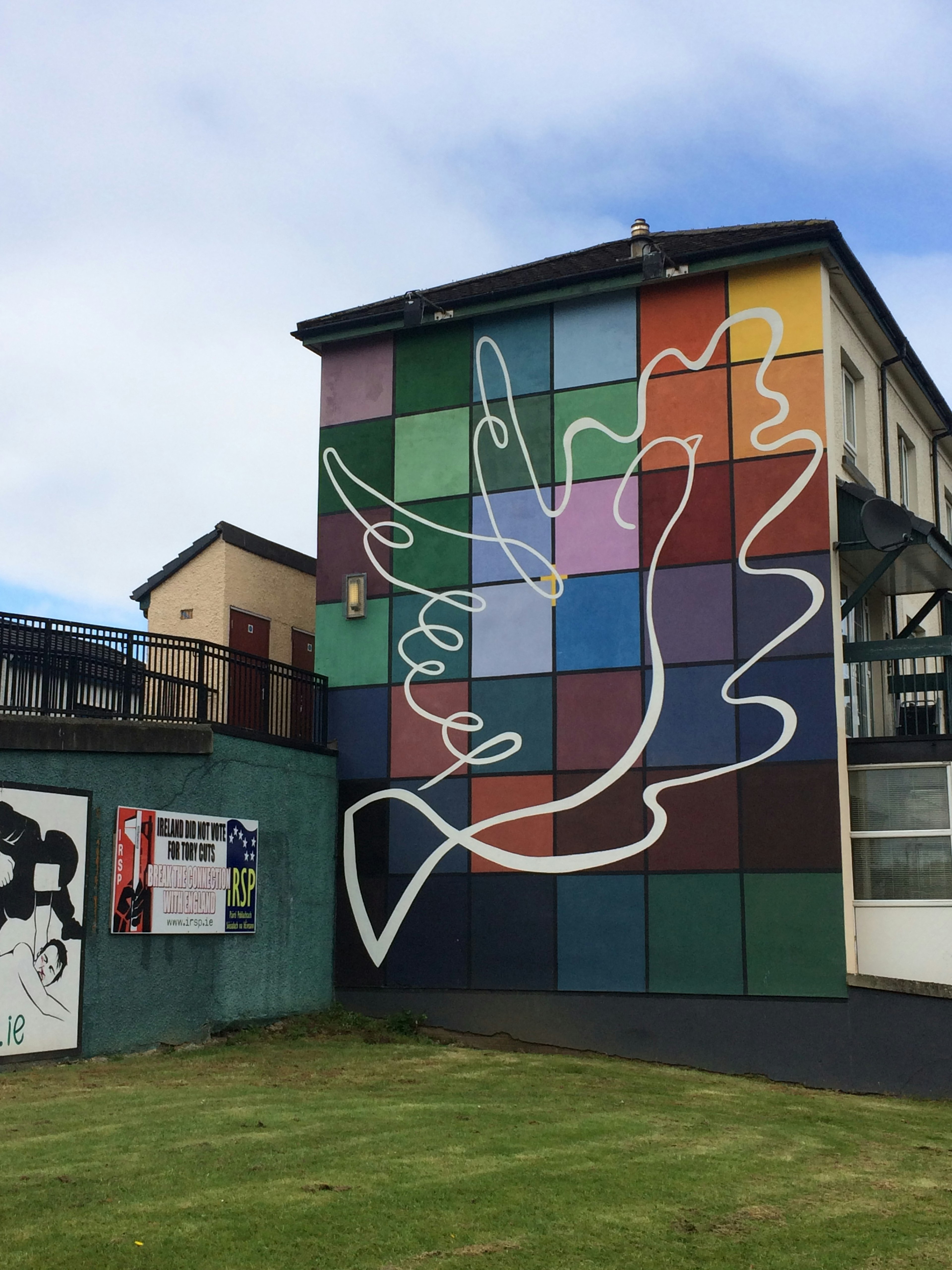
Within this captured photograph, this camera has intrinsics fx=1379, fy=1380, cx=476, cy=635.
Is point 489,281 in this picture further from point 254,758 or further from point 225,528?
point 254,758

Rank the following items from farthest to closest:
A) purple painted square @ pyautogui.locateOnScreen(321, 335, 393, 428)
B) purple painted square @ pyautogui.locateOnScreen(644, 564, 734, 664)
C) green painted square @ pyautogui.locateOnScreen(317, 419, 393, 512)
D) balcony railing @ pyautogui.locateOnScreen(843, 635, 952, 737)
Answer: purple painted square @ pyautogui.locateOnScreen(321, 335, 393, 428) → green painted square @ pyautogui.locateOnScreen(317, 419, 393, 512) → purple painted square @ pyautogui.locateOnScreen(644, 564, 734, 664) → balcony railing @ pyautogui.locateOnScreen(843, 635, 952, 737)

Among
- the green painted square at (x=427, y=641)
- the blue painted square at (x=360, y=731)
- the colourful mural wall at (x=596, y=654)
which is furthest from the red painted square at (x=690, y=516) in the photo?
the blue painted square at (x=360, y=731)

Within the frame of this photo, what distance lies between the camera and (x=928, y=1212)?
381 inches

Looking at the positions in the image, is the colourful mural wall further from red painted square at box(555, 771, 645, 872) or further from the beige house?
the beige house

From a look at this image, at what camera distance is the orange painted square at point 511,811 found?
19.2 metres

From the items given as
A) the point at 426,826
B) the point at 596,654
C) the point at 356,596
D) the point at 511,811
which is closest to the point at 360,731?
the point at 426,826

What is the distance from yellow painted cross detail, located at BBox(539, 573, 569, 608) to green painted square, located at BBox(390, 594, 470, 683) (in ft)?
4.41

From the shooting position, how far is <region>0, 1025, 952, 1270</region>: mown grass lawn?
8109mm

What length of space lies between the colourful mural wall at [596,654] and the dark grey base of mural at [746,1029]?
9.0 inches

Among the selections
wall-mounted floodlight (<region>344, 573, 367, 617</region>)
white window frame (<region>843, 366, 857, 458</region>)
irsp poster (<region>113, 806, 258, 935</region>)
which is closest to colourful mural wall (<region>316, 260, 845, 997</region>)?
wall-mounted floodlight (<region>344, 573, 367, 617</region>)

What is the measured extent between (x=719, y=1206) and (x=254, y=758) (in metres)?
10.8

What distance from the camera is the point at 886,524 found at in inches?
701

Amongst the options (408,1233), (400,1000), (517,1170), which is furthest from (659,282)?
(408,1233)

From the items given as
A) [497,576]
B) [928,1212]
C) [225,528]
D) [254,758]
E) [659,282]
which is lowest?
[928,1212]
